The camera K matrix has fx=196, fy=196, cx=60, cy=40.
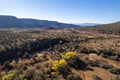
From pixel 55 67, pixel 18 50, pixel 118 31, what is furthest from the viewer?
pixel 118 31

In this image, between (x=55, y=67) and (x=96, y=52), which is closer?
(x=55, y=67)

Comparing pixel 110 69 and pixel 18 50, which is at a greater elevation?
pixel 110 69

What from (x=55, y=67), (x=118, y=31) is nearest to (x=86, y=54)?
(x=55, y=67)

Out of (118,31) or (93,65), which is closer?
(93,65)

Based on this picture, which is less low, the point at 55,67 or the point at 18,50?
the point at 55,67

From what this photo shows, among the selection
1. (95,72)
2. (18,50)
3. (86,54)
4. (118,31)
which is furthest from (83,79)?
(118,31)

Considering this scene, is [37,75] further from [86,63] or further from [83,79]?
[86,63]

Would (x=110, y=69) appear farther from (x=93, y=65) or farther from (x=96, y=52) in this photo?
(x=96, y=52)

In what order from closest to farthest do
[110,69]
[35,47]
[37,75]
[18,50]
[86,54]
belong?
[37,75]
[110,69]
[86,54]
[18,50]
[35,47]

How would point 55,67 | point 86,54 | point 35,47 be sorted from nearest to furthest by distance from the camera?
point 55,67
point 86,54
point 35,47
